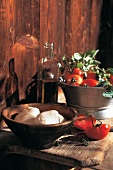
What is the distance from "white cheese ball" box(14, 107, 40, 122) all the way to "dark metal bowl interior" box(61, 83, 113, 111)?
251 millimetres

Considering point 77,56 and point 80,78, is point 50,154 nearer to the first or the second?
point 80,78

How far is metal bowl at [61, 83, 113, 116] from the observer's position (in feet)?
3.72

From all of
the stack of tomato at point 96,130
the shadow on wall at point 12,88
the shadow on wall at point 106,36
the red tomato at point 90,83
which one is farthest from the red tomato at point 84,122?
the shadow on wall at point 106,36

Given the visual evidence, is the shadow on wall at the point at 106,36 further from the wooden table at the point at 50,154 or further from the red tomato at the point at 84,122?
the wooden table at the point at 50,154

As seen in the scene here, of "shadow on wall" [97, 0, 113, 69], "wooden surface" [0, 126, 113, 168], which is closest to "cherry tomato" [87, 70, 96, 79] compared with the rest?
"wooden surface" [0, 126, 113, 168]

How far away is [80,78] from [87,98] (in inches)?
4.1

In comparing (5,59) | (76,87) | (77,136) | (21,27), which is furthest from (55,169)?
(21,27)

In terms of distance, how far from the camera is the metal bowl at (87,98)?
3.72 ft

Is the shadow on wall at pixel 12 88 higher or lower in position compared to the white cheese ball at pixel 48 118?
higher

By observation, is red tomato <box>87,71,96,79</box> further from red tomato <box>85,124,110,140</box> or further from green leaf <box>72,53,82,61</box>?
red tomato <box>85,124,110,140</box>

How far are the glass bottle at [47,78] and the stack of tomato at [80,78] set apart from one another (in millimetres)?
62

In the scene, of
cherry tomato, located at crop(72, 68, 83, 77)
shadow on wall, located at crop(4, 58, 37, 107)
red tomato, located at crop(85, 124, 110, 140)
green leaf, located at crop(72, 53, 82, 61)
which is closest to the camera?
red tomato, located at crop(85, 124, 110, 140)

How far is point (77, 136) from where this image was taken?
104 centimetres

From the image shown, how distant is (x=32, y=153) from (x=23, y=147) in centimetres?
4
